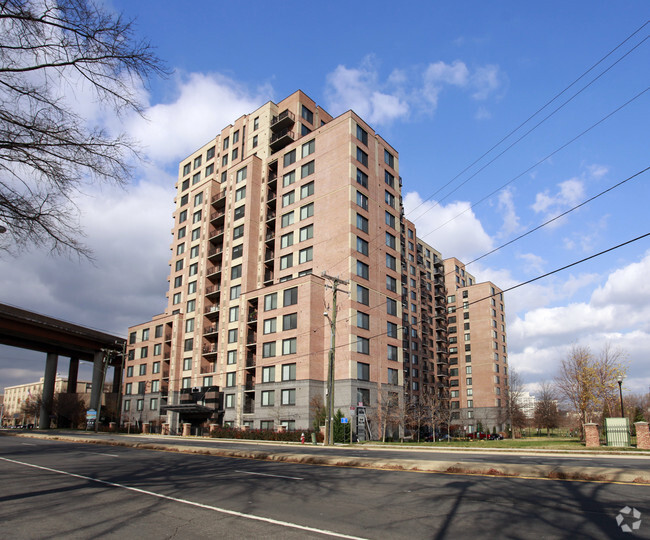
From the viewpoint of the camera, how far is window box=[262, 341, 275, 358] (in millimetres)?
53934

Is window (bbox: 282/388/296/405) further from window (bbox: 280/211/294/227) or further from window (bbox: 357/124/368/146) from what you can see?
window (bbox: 357/124/368/146)

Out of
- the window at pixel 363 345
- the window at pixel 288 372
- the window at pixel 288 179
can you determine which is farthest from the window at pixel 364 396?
the window at pixel 288 179

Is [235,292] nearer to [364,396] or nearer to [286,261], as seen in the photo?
[286,261]

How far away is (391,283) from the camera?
5903 cm

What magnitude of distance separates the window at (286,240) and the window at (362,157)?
12.4 metres

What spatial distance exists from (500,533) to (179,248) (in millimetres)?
76083

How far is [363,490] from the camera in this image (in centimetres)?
1041

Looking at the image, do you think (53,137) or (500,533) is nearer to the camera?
(500,533)

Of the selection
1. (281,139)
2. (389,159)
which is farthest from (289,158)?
(389,159)

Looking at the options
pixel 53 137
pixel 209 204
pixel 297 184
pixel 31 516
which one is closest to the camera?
pixel 31 516

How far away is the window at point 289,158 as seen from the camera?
62344mm

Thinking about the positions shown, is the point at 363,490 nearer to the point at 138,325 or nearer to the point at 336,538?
the point at 336,538

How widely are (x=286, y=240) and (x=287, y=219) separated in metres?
2.83

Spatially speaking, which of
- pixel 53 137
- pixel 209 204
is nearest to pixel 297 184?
pixel 209 204
